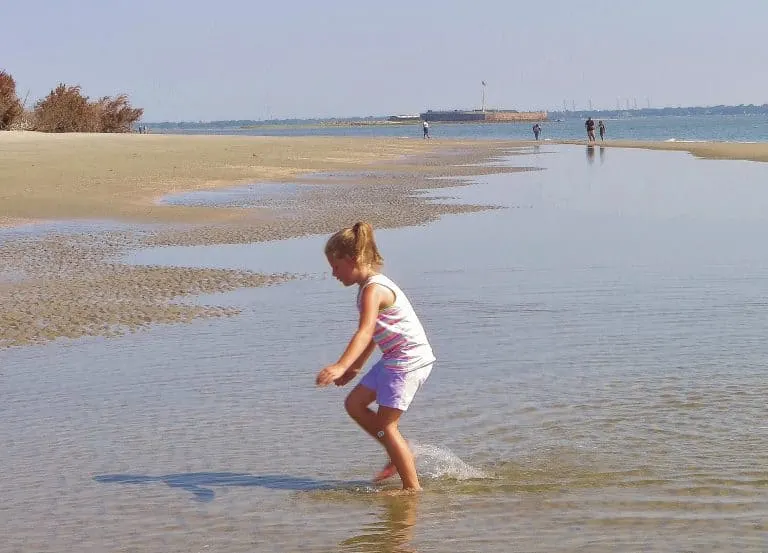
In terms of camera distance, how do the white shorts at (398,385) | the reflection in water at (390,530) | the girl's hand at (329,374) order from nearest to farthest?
the reflection in water at (390,530) < the girl's hand at (329,374) < the white shorts at (398,385)

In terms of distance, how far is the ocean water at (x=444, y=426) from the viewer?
5.12m

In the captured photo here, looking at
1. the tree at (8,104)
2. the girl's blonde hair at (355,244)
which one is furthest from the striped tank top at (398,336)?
the tree at (8,104)

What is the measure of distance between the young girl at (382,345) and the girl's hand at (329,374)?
0.82 ft

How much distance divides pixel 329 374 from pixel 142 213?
1506cm

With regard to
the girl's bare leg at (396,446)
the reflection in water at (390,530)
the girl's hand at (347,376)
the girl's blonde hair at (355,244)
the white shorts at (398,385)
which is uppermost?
the girl's blonde hair at (355,244)

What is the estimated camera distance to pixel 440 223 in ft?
59.6

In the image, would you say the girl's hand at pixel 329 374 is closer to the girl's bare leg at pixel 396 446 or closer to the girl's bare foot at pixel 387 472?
the girl's bare leg at pixel 396 446

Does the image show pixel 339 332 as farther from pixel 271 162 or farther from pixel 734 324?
pixel 271 162

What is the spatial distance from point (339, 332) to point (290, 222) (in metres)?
9.08

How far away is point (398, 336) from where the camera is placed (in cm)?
559

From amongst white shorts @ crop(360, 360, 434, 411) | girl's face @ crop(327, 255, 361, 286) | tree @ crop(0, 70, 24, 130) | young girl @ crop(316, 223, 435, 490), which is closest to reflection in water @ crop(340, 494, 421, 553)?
young girl @ crop(316, 223, 435, 490)

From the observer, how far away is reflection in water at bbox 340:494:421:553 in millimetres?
4863

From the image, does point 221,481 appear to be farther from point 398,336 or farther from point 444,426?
point 444,426

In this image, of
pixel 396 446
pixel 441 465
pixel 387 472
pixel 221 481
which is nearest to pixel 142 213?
pixel 221 481
